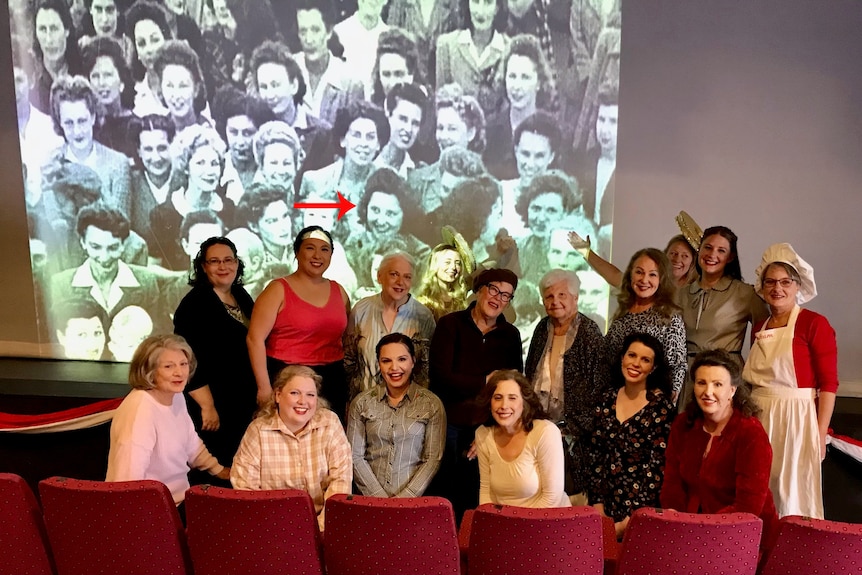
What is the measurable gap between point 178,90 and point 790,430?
4.06 metres

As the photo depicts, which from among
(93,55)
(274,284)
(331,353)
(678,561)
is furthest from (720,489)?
(93,55)

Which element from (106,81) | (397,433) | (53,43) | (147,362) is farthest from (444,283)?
(53,43)

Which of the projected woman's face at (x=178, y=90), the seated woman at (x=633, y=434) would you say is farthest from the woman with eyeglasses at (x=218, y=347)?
the projected woman's face at (x=178, y=90)

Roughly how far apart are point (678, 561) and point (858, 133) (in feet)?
11.6

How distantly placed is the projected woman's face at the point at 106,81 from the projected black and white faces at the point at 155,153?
30cm

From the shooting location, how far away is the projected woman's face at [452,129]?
447 centimetres

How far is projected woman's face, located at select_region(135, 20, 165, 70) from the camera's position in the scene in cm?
455

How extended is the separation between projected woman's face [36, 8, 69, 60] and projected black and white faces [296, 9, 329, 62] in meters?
1.57

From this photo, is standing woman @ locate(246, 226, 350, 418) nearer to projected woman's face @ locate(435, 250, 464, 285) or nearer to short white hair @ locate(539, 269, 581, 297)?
projected woman's face @ locate(435, 250, 464, 285)

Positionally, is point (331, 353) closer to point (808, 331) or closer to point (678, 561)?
point (678, 561)

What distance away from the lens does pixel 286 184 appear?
4641mm

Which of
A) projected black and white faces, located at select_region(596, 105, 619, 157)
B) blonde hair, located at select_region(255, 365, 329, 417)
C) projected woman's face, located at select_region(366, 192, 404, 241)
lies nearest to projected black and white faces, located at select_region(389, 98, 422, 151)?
projected woman's face, located at select_region(366, 192, 404, 241)

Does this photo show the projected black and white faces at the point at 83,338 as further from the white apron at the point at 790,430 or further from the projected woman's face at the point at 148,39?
the white apron at the point at 790,430

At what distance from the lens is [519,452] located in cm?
243
